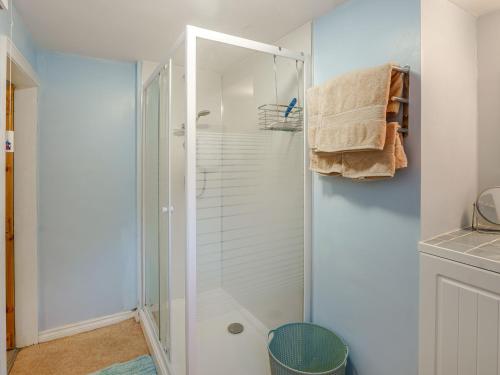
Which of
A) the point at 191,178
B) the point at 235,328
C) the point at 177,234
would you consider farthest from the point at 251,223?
the point at 235,328

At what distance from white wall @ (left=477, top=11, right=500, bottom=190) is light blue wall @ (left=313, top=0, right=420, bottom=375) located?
531 millimetres

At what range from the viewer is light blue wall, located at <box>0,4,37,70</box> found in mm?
Result: 1454

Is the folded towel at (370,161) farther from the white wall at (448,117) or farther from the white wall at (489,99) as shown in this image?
the white wall at (489,99)

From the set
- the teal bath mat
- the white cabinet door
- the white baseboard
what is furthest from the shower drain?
the white cabinet door

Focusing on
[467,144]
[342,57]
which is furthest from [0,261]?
[467,144]

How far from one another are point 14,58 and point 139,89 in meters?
0.89

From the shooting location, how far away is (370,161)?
1283 millimetres

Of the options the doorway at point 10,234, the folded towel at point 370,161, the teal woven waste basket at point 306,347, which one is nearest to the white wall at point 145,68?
the doorway at point 10,234

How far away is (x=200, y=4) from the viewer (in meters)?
1.57

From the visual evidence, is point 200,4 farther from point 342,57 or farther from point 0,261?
point 0,261

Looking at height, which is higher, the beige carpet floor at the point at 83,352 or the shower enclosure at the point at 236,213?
the shower enclosure at the point at 236,213

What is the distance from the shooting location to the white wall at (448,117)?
121 cm

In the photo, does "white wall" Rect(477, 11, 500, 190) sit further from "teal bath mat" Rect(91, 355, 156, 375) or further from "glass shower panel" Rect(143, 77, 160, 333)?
"teal bath mat" Rect(91, 355, 156, 375)

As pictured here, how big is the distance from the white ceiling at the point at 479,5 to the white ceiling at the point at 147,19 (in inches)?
23.4
